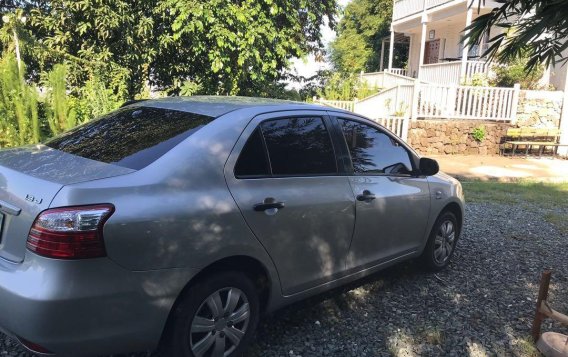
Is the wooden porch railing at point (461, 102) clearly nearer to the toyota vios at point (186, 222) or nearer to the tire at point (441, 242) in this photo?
the tire at point (441, 242)

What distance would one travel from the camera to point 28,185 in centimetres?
249

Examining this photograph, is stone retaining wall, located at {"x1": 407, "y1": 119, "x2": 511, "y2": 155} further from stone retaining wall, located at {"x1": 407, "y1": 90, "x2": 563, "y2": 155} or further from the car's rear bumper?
the car's rear bumper

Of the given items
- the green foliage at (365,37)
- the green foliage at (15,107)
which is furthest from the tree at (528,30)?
the green foliage at (365,37)

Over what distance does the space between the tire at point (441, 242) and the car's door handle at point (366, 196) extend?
1.17 metres

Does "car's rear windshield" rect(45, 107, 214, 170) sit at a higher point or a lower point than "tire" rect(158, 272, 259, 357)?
higher

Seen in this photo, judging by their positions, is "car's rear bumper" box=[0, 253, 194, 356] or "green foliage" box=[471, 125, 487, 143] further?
"green foliage" box=[471, 125, 487, 143]

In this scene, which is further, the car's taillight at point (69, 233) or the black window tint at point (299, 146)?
the black window tint at point (299, 146)

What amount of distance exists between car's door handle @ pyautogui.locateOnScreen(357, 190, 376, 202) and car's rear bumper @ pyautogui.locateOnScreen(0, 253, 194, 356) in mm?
1670

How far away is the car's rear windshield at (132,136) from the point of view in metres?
2.82

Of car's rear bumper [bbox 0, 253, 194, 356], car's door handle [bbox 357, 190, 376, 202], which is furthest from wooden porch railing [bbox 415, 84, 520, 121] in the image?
car's rear bumper [bbox 0, 253, 194, 356]

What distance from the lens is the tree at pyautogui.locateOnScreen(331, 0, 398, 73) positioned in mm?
34656

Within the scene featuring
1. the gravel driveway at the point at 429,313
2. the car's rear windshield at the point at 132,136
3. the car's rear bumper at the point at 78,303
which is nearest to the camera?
the car's rear bumper at the point at 78,303

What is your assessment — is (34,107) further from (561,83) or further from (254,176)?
(561,83)

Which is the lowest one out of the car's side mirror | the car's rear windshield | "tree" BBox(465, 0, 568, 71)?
the car's side mirror
